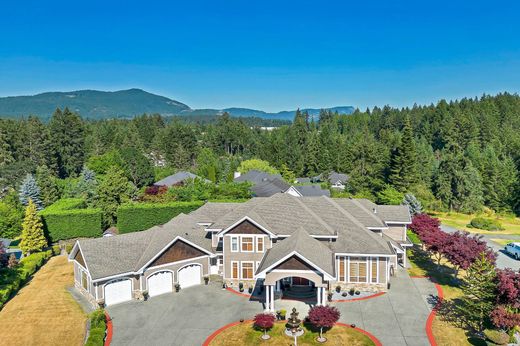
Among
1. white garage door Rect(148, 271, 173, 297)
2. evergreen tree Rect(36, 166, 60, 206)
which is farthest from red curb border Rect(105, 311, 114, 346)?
evergreen tree Rect(36, 166, 60, 206)

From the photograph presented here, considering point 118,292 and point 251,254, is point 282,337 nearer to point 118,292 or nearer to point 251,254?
point 251,254

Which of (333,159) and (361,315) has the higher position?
(333,159)

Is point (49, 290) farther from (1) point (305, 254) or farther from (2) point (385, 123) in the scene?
Answer: (2) point (385, 123)

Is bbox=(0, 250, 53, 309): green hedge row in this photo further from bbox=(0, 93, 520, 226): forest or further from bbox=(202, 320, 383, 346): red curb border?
bbox=(0, 93, 520, 226): forest

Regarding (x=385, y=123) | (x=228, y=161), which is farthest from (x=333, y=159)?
(x=385, y=123)

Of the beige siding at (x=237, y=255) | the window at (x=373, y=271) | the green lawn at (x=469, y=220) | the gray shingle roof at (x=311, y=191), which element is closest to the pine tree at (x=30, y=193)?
the gray shingle roof at (x=311, y=191)

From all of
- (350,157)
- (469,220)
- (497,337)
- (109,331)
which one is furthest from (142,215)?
(350,157)

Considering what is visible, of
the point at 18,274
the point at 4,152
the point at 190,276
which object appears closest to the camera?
the point at 190,276
